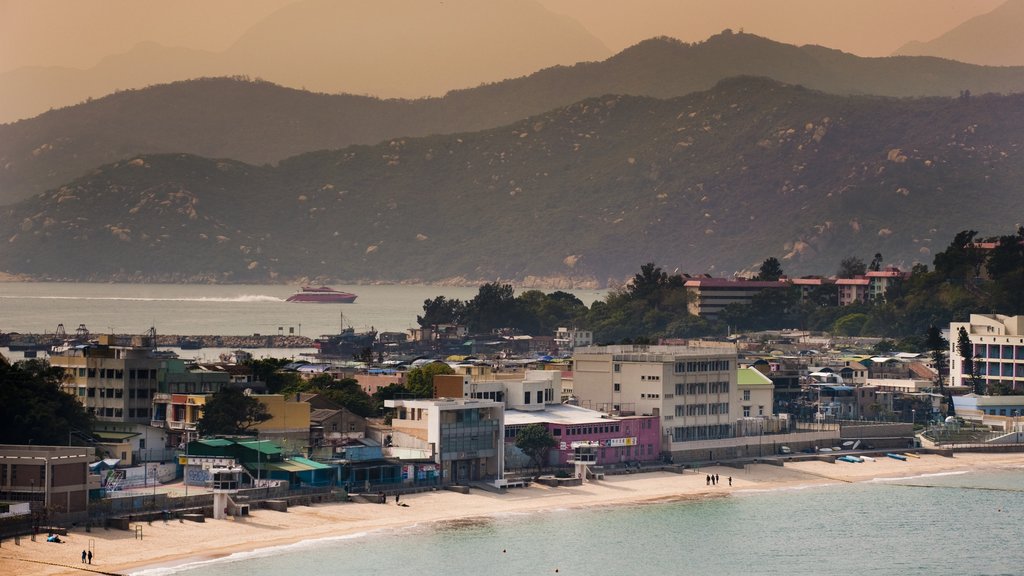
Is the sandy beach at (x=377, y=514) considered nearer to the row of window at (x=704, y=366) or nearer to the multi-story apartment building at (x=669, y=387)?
the multi-story apartment building at (x=669, y=387)

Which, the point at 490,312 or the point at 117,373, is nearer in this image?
the point at 117,373

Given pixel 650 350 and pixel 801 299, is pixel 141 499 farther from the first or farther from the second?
pixel 801 299

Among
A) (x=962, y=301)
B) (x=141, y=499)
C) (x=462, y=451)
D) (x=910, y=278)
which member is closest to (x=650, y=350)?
(x=462, y=451)

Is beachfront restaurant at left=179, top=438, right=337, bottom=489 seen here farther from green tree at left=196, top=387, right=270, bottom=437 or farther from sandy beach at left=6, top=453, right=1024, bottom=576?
green tree at left=196, top=387, right=270, bottom=437

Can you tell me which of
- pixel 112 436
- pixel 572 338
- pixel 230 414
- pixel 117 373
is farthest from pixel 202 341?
pixel 112 436

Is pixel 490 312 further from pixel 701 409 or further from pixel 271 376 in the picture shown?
pixel 701 409

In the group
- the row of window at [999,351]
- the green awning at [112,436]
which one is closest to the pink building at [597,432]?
the green awning at [112,436]
